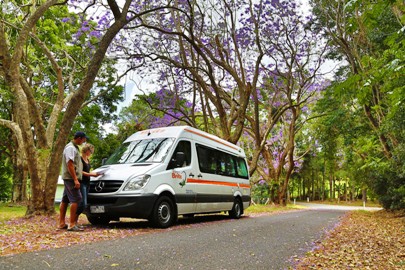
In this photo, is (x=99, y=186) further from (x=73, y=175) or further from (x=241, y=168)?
(x=241, y=168)

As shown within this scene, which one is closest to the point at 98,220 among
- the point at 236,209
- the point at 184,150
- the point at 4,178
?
the point at 184,150

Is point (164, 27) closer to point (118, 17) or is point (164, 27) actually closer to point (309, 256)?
point (118, 17)

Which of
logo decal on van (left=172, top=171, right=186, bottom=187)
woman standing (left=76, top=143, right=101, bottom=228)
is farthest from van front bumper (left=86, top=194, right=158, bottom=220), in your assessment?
logo decal on van (left=172, top=171, right=186, bottom=187)

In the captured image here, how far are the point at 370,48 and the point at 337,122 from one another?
486 centimetres

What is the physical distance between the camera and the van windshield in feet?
29.0

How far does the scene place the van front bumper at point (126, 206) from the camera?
7.70m

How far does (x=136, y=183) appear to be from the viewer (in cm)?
789

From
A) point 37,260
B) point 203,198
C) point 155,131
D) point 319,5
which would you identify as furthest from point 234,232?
point 319,5

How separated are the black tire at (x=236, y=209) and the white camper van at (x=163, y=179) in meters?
0.54

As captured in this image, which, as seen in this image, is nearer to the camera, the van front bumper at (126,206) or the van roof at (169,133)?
the van front bumper at (126,206)

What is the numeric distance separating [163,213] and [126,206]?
3.21 ft

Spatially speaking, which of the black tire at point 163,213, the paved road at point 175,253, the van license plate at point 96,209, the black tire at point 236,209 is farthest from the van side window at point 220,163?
the paved road at point 175,253

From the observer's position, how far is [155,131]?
385 inches

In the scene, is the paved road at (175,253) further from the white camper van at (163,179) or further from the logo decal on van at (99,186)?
the logo decal on van at (99,186)
